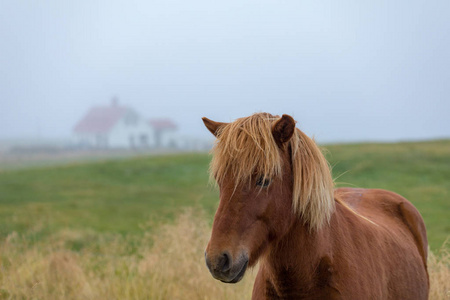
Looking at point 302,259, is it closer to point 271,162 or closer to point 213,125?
point 271,162

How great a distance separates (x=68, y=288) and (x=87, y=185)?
18175mm

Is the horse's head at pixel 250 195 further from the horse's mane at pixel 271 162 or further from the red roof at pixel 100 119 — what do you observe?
the red roof at pixel 100 119

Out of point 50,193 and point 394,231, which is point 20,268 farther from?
point 50,193

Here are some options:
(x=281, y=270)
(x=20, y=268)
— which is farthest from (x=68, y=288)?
(x=281, y=270)

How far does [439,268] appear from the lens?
5309 millimetres

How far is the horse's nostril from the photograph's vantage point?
7.91 feet

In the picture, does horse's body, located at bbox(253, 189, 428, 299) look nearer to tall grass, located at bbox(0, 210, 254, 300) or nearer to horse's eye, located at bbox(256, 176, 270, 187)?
horse's eye, located at bbox(256, 176, 270, 187)

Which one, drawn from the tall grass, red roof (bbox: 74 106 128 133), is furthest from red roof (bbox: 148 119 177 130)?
the tall grass

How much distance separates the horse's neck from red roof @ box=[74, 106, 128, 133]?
253 ft

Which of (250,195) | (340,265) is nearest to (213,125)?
(250,195)

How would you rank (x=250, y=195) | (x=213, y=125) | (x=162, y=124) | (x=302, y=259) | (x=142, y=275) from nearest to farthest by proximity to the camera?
(x=250, y=195) < (x=302, y=259) < (x=213, y=125) < (x=142, y=275) < (x=162, y=124)

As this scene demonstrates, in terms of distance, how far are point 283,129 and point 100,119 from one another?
267 ft

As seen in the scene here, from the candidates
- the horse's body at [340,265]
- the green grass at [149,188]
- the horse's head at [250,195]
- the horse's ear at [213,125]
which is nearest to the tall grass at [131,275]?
the horse's body at [340,265]

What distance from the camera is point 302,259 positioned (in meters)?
2.74
